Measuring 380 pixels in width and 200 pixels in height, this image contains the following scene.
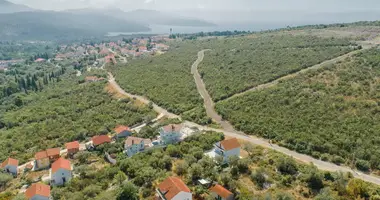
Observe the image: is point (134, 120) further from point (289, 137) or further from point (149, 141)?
point (289, 137)

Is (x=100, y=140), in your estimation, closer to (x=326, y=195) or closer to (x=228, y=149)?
(x=228, y=149)

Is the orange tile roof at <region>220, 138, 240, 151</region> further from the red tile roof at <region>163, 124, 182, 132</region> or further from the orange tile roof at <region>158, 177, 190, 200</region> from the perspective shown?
the orange tile roof at <region>158, 177, 190, 200</region>

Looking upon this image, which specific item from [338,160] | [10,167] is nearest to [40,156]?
[10,167]

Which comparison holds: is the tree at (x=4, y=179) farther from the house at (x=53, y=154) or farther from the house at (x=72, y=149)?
the house at (x=72, y=149)

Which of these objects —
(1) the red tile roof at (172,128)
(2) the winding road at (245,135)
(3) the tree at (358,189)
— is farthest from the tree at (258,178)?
(1) the red tile roof at (172,128)

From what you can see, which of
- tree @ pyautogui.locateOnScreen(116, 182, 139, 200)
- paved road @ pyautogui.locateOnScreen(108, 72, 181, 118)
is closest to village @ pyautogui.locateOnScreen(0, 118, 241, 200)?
tree @ pyautogui.locateOnScreen(116, 182, 139, 200)

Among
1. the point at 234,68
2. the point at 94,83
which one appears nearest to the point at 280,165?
the point at 234,68

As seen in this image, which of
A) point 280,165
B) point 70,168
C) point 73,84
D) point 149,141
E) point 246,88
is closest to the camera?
point 280,165
